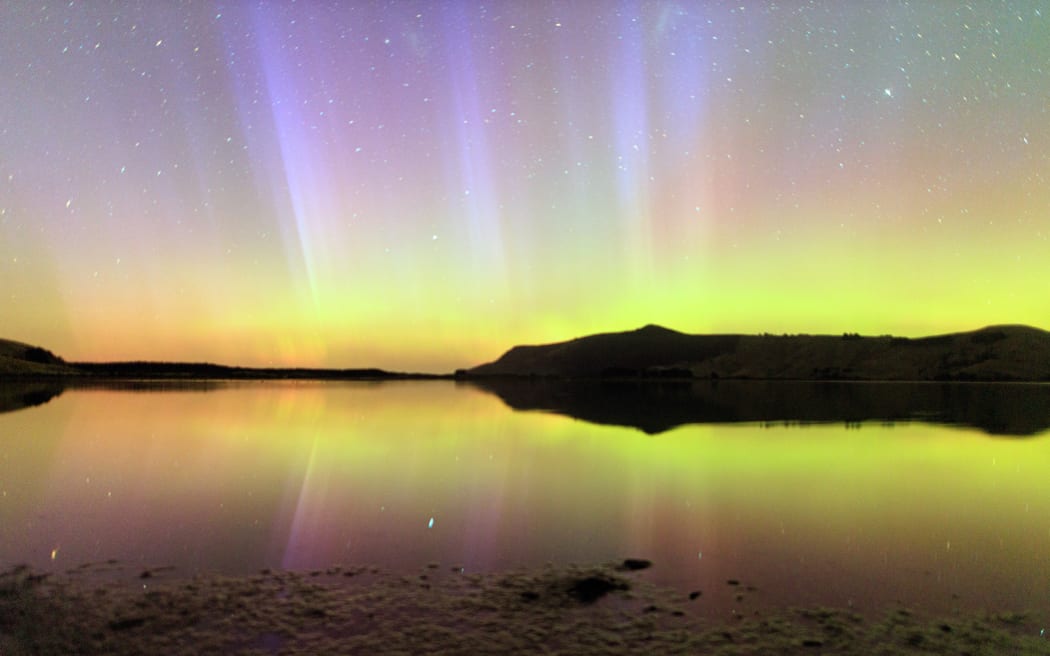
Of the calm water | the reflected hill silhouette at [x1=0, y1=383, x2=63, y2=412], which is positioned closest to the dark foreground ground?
the calm water

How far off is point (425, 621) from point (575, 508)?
1026cm

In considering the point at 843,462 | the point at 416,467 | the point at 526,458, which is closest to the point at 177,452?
the point at 416,467

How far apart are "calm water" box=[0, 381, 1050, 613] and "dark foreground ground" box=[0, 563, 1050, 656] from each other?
3.72ft

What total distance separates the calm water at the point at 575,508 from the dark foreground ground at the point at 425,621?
1135 mm

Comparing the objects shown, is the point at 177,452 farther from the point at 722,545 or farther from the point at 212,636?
the point at 722,545

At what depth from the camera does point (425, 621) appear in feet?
35.1

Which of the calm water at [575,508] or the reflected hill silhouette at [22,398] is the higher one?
the reflected hill silhouette at [22,398]

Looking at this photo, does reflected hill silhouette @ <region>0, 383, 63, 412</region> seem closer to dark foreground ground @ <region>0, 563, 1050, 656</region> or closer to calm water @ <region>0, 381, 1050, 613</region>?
calm water @ <region>0, 381, 1050, 613</region>

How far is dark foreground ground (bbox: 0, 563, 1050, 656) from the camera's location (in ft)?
31.7

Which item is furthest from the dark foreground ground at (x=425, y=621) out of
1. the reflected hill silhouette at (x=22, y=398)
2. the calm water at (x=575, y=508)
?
the reflected hill silhouette at (x=22, y=398)

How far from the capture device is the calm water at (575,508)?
562 inches

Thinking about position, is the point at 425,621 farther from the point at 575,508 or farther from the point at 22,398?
the point at 22,398

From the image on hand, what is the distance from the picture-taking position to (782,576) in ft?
44.6

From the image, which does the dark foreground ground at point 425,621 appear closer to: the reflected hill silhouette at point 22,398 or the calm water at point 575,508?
the calm water at point 575,508
